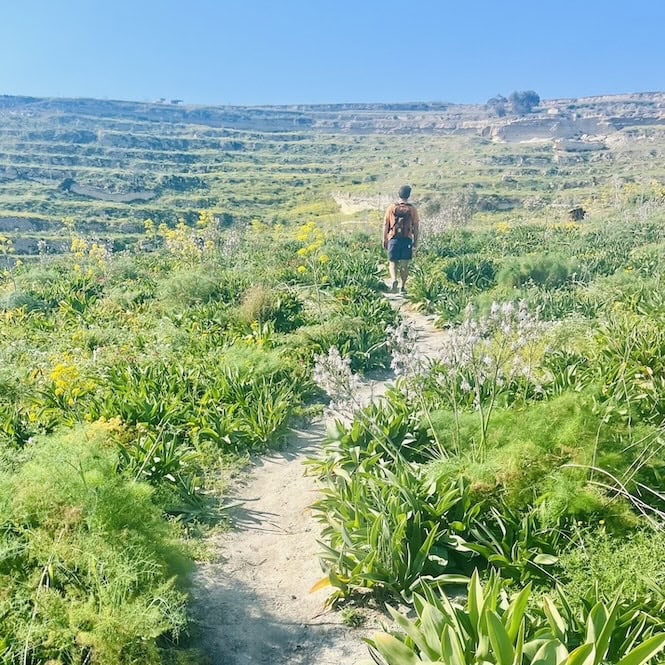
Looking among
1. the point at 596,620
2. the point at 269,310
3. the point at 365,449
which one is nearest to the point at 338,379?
the point at 365,449

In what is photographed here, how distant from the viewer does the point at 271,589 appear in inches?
165

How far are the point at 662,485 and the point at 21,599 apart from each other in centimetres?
393

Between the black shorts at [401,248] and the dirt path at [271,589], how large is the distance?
7609mm

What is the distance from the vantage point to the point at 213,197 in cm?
7044

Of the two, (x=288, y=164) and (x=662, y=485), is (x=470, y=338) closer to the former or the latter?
(x=662, y=485)

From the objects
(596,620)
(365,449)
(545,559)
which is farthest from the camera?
(365,449)

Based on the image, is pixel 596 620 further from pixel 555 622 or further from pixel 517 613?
pixel 517 613

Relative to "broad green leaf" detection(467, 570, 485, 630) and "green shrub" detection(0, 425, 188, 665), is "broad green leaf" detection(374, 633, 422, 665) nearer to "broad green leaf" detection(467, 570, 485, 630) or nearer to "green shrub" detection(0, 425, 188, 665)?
"broad green leaf" detection(467, 570, 485, 630)

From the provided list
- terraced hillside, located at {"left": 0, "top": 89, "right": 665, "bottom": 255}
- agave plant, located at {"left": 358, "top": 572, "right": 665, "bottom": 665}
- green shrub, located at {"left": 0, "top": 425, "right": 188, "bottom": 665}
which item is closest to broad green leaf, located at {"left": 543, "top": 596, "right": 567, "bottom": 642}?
agave plant, located at {"left": 358, "top": 572, "right": 665, "bottom": 665}

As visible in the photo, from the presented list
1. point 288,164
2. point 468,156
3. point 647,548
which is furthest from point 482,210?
point 288,164

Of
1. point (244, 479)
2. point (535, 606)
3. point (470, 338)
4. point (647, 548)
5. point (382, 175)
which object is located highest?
point (382, 175)

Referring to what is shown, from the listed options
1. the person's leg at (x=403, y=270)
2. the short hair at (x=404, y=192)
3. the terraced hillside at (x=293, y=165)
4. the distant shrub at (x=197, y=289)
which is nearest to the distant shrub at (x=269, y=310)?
the distant shrub at (x=197, y=289)

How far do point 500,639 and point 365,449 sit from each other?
109 inches

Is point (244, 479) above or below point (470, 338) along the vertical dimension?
below
